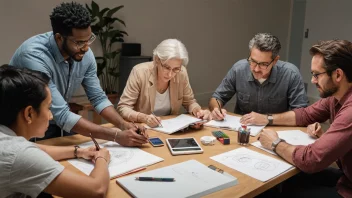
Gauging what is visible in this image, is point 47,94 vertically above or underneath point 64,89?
above

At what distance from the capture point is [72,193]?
0.99m

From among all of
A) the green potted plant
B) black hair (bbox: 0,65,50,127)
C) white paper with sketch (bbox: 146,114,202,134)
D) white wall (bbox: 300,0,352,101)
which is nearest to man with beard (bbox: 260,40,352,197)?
white paper with sketch (bbox: 146,114,202,134)

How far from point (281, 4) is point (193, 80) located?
2.40 metres

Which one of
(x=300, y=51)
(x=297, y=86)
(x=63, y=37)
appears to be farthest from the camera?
(x=300, y=51)

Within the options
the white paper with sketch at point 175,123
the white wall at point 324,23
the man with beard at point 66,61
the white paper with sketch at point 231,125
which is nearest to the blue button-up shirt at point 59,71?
the man with beard at point 66,61

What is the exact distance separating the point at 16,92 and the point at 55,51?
0.77m

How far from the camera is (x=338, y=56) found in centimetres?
147

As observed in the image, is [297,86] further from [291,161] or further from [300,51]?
[300,51]

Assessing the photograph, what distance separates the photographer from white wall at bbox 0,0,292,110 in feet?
10.0

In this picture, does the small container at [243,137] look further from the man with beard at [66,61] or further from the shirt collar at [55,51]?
the shirt collar at [55,51]

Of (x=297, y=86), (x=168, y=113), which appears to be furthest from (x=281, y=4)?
(x=168, y=113)

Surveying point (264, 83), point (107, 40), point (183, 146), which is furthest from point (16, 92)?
point (107, 40)

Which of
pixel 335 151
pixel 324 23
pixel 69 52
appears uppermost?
pixel 324 23

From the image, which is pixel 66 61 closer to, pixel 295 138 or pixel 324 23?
pixel 295 138
